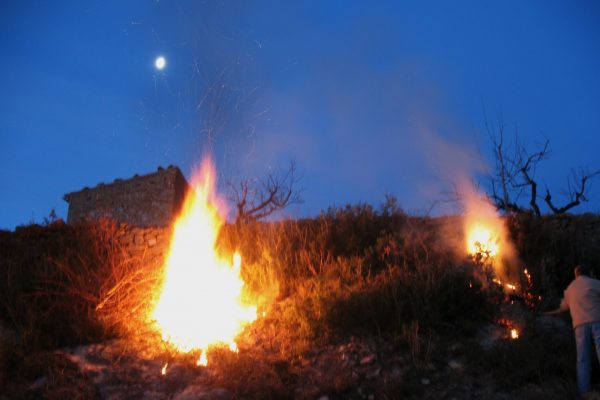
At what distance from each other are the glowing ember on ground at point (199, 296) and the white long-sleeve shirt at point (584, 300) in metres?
4.79

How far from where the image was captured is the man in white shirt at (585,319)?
5199mm

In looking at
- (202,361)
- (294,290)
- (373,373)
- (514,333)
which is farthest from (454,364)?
(202,361)

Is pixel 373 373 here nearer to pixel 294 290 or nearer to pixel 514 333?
pixel 514 333

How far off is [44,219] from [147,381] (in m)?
6.37

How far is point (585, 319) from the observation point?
5484 mm

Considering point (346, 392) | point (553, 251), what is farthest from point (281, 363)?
point (553, 251)

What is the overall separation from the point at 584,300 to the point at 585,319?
0.26 m

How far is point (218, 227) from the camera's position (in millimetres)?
10609

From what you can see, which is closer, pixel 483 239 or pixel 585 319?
pixel 585 319

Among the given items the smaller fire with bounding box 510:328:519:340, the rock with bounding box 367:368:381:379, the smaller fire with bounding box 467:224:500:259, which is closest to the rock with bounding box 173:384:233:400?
the rock with bounding box 367:368:381:379

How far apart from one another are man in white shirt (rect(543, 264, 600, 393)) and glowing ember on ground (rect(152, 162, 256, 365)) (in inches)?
183

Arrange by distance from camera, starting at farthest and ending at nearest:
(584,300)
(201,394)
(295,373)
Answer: (295,373) < (584,300) < (201,394)

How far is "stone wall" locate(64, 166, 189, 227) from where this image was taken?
57.3 feet

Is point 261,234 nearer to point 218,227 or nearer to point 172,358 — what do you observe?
point 218,227
